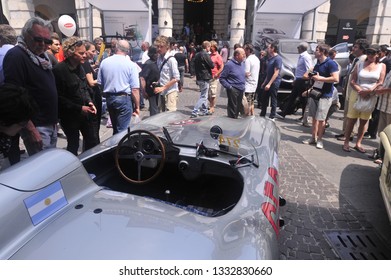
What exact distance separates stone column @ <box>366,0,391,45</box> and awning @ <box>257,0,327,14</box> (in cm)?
627

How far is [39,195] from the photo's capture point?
1.70 meters

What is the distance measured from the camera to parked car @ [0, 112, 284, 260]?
1506 millimetres

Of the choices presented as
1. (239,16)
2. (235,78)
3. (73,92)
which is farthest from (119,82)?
(239,16)

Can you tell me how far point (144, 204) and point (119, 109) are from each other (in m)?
2.82

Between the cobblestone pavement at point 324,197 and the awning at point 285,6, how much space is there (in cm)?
907

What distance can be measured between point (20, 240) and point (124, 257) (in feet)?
1.75

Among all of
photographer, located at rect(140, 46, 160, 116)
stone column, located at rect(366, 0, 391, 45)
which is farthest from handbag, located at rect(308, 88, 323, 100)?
stone column, located at rect(366, 0, 391, 45)

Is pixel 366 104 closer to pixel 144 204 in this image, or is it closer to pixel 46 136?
pixel 144 204

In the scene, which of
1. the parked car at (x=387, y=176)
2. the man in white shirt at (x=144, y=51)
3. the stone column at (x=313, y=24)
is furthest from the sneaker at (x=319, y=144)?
the stone column at (x=313, y=24)

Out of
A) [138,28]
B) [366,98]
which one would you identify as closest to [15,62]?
[366,98]

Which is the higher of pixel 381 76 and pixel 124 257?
pixel 381 76

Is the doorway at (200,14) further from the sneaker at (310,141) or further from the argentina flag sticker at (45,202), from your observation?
the argentina flag sticker at (45,202)

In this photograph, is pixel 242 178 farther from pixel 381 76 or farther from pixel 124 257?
pixel 381 76

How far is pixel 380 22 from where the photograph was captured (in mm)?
17250
